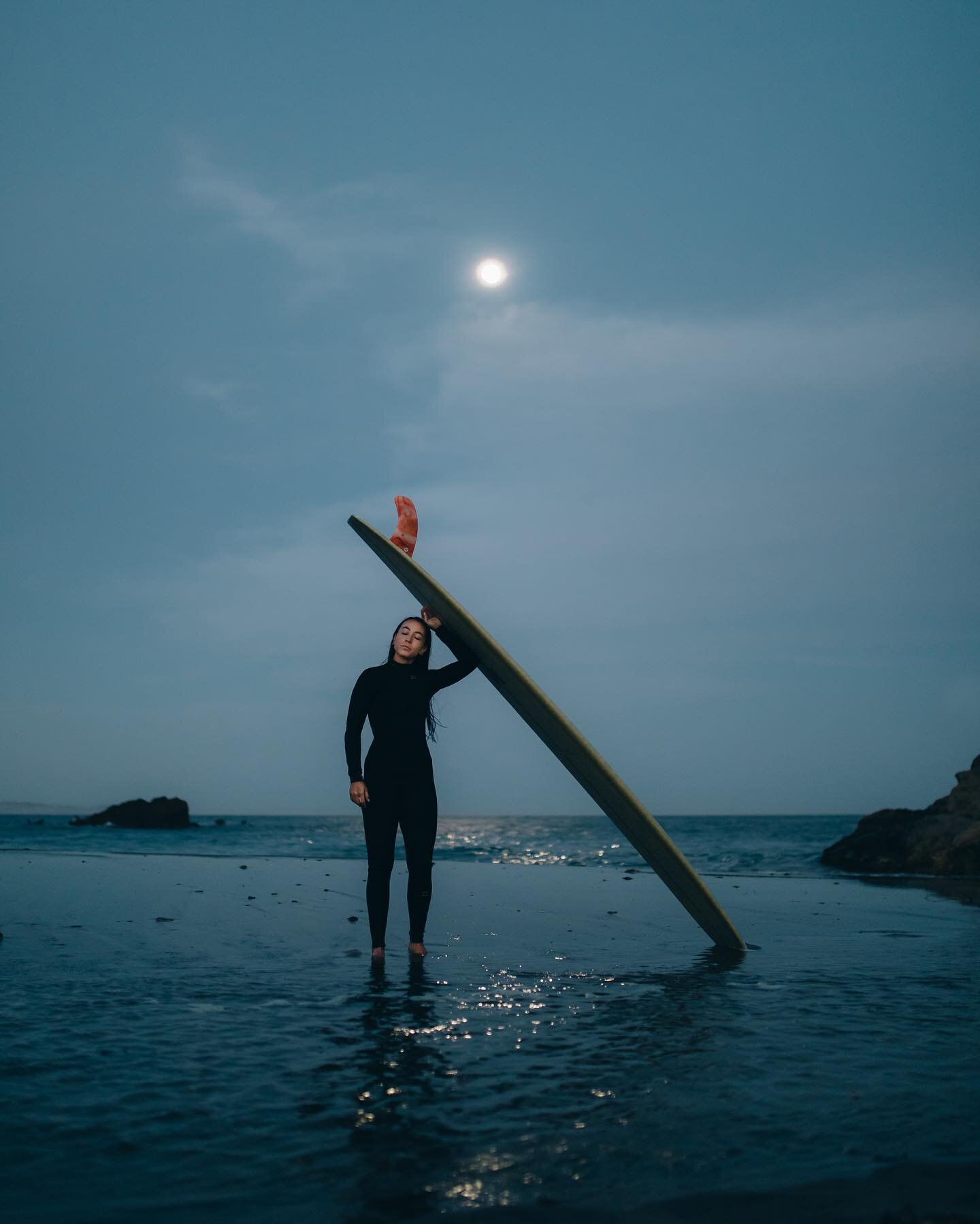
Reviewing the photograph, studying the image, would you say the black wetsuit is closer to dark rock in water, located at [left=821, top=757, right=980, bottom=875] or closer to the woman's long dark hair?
the woman's long dark hair

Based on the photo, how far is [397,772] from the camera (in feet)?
16.9

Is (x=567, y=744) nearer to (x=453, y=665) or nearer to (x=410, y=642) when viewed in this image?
(x=453, y=665)

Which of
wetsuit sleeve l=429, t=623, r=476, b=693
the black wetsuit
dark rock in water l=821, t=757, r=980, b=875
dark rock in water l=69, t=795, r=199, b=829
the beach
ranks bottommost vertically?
dark rock in water l=69, t=795, r=199, b=829

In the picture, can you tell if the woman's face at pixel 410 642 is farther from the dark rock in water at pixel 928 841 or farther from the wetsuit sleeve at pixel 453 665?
the dark rock in water at pixel 928 841

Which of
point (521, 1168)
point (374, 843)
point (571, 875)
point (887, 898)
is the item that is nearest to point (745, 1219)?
point (521, 1168)

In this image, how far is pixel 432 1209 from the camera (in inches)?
70.1

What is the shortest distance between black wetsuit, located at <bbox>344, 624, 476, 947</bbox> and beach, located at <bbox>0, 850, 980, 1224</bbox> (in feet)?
1.48

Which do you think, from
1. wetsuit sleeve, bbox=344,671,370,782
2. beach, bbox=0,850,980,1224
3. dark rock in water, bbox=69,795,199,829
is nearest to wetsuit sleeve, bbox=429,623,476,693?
wetsuit sleeve, bbox=344,671,370,782

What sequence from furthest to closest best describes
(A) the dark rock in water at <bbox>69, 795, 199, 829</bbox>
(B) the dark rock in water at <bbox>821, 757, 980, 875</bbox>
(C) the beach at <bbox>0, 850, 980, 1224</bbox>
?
(A) the dark rock in water at <bbox>69, 795, 199, 829</bbox>, (B) the dark rock in water at <bbox>821, 757, 980, 875</bbox>, (C) the beach at <bbox>0, 850, 980, 1224</bbox>

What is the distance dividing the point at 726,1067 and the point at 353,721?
9.71 feet

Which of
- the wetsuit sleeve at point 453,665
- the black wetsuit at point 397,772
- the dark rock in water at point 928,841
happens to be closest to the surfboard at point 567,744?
the wetsuit sleeve at point 453,665

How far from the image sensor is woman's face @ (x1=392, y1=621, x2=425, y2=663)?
209 inches

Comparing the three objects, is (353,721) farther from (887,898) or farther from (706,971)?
(887,898)

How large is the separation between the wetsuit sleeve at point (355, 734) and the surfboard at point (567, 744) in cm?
72
